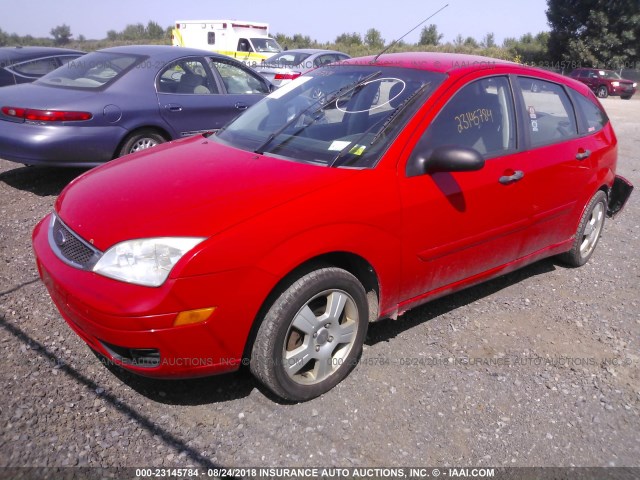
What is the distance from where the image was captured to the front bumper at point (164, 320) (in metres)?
2.37

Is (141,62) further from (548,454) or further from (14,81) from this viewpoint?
(548,454)

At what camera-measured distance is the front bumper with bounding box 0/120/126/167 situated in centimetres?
552

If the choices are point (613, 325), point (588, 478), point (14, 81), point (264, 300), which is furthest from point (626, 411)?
point (14, 81)

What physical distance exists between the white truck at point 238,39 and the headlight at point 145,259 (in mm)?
20355

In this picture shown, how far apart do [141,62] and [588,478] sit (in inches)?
232

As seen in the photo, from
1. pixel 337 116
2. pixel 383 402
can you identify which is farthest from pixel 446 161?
pixel 383 402

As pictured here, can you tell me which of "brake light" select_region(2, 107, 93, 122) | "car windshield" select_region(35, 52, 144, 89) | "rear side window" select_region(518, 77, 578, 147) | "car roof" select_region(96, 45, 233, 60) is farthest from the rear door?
"rear side window" select_region(518, 77, 578, 147)

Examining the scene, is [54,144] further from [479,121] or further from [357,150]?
[479,121]

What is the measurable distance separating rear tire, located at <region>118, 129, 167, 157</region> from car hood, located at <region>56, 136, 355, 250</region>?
2790mm

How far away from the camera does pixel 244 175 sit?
9.55ft

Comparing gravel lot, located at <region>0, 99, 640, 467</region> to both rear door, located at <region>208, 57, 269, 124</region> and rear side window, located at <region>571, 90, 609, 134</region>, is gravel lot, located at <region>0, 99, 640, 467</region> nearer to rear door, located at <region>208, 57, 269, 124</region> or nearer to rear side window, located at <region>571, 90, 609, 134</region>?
rear side window, located at <region>571, 90, 609, 134</region>

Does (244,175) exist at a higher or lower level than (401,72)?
lower

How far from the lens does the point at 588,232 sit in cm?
481

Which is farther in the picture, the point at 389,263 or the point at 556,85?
the point at 556,85
